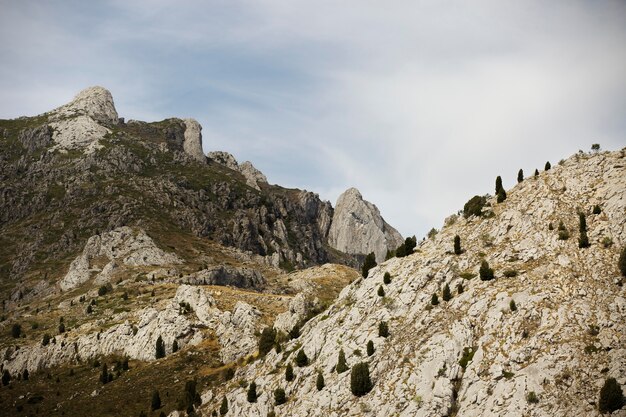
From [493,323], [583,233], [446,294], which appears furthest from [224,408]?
[583,233]

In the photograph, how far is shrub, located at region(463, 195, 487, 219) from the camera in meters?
90.8

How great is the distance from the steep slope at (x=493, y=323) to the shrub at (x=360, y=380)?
0.93 m

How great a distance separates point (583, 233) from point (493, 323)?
17.7 metres

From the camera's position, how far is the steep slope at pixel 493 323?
58.8m

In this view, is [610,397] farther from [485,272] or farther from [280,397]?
[280,397]

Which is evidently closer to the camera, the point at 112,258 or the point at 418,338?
the point at 418,338

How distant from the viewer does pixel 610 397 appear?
5181 centimetres

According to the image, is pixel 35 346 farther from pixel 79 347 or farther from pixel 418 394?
pixel 418 394

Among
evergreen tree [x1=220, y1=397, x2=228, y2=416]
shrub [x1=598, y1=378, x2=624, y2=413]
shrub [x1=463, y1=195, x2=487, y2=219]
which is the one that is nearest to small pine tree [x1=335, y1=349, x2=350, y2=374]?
evergreen tree [x1=220, y1=397, x2=228, y2=416]

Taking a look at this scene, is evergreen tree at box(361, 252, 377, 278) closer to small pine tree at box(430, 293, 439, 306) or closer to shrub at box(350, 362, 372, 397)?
small pine tree at box(430, 293, 439, 306)

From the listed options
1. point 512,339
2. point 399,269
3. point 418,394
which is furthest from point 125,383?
point 512,339

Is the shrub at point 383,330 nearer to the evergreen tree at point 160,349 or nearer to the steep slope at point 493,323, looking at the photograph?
the steep slope at point 493,323

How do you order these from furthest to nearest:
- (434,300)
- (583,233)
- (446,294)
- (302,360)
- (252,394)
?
(302,360) → (252,394) → (434,300) → (446,294) → (583,233)

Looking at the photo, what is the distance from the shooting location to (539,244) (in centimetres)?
7581
